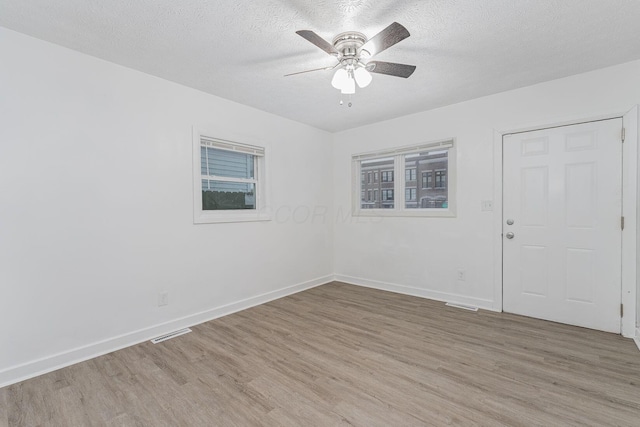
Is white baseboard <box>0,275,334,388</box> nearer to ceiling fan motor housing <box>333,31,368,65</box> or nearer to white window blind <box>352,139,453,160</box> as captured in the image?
white window blind <box>352,139,453,160</box>

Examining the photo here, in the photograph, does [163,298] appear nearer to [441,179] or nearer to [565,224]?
[441,179]

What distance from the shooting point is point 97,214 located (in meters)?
2.47

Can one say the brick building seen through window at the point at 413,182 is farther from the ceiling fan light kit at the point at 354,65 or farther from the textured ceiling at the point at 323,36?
the ceiling fan light kit at the point at 354,65

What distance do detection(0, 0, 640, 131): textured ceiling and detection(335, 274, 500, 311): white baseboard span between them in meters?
2.49

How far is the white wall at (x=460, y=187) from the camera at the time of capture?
9.38 feet

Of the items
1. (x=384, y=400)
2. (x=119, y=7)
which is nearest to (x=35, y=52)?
(x=119, y=7)

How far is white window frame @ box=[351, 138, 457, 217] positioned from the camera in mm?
3744

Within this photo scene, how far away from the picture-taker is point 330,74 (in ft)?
9.12

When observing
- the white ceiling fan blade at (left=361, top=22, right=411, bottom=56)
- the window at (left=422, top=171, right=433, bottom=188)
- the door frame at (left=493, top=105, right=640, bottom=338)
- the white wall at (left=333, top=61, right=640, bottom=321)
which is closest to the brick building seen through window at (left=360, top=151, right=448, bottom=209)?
the window at (left=422, top=171, right=433, bottom=188)

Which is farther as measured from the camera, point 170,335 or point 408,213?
point 408,213

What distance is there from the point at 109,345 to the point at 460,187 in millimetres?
4070

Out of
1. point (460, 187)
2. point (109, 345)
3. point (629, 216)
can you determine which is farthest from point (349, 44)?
point (109, 345)

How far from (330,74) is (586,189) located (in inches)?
110

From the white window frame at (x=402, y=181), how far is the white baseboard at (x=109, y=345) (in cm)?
210
